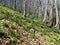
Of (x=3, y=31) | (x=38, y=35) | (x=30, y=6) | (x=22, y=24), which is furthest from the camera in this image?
(x=30, y=6)

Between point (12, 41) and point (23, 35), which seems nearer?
point (12, 41)

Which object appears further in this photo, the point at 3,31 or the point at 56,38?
the point at 56,38

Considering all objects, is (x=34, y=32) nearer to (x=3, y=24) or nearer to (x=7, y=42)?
(x=3, y=24)

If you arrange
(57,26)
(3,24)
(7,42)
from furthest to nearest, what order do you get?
(57,26) → (3,24) → (7,42)

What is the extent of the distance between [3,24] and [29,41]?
2.03 meters

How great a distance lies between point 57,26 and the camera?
1634cm

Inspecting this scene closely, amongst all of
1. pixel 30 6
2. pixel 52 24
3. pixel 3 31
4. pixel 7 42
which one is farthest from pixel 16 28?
pixel 30 6

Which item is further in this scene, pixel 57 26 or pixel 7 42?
pixel 57 26

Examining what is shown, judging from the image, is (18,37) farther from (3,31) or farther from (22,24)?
(22,24)

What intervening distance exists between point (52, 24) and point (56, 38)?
3753 mm

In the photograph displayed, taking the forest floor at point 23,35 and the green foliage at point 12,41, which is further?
the forest floor at point 23,35

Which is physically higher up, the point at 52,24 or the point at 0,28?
the point at 0,28

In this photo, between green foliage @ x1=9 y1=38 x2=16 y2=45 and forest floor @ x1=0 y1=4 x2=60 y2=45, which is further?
forest floor @ x1=0 y1=4 x2=60 y2=45

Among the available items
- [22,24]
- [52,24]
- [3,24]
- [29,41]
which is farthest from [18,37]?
[52,24]
